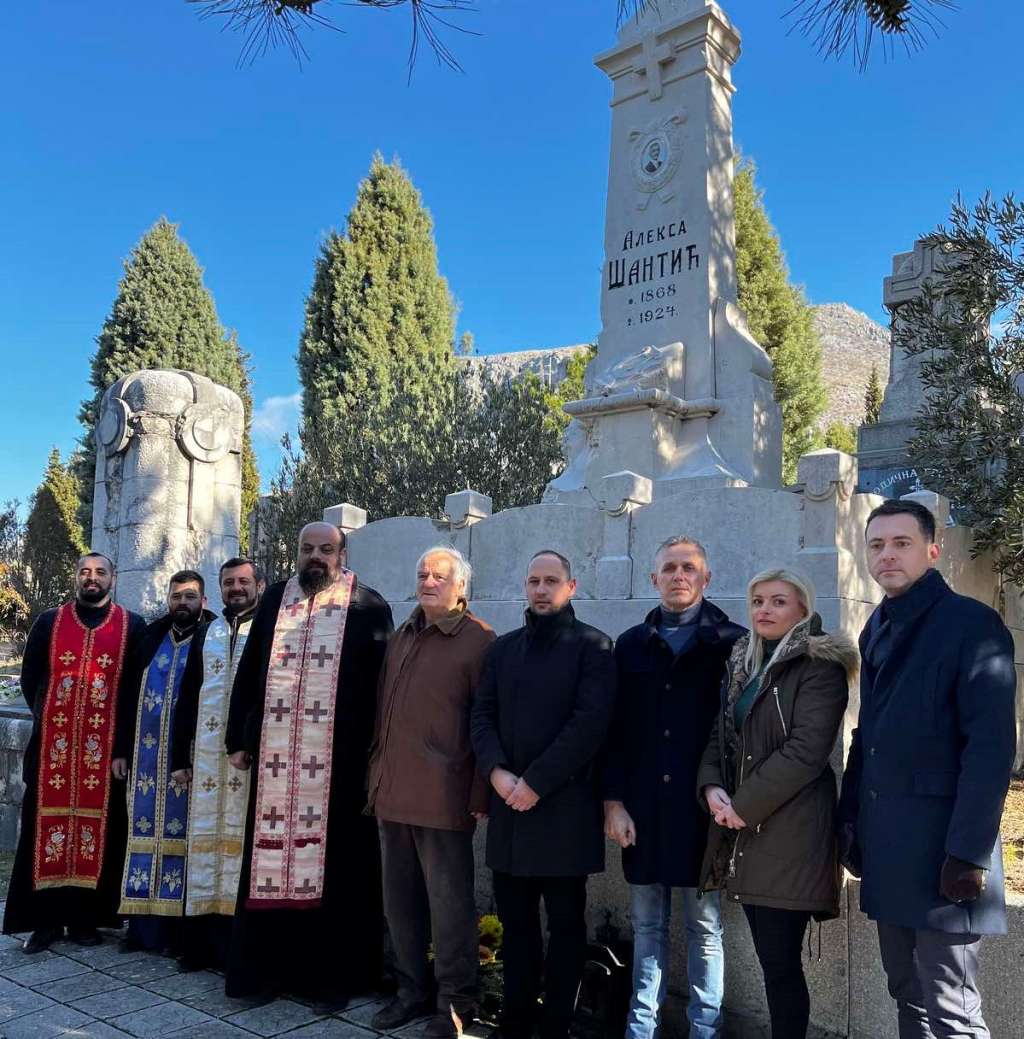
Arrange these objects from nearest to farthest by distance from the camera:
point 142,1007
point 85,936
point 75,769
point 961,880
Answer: point 961,880 → point 142,1007 → point 85,936 → point 75,769

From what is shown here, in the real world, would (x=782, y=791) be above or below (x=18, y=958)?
above

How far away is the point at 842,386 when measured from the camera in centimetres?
6066

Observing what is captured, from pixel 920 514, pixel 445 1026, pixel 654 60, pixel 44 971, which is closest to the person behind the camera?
pixel 920 514

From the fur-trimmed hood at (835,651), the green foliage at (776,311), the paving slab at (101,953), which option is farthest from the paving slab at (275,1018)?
the green foliage at (776,311)

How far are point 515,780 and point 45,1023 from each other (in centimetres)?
212

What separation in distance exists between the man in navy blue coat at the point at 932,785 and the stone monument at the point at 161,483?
599 centimetres

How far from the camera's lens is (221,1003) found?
13.2 feet

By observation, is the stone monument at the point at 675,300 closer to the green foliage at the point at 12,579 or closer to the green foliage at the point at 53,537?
the green foliage at the point at 12,579

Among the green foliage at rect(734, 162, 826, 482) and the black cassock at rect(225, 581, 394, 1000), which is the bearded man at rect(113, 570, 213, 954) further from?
the green foliage at rect(734, 162, 826, 482)

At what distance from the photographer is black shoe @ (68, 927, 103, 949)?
4891 millimetres

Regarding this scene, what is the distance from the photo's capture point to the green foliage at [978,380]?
6.21m

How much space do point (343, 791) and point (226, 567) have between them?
1.28m

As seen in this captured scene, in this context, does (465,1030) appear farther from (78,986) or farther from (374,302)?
(374,302)

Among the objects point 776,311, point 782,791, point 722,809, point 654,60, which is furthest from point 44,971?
point 776,311
